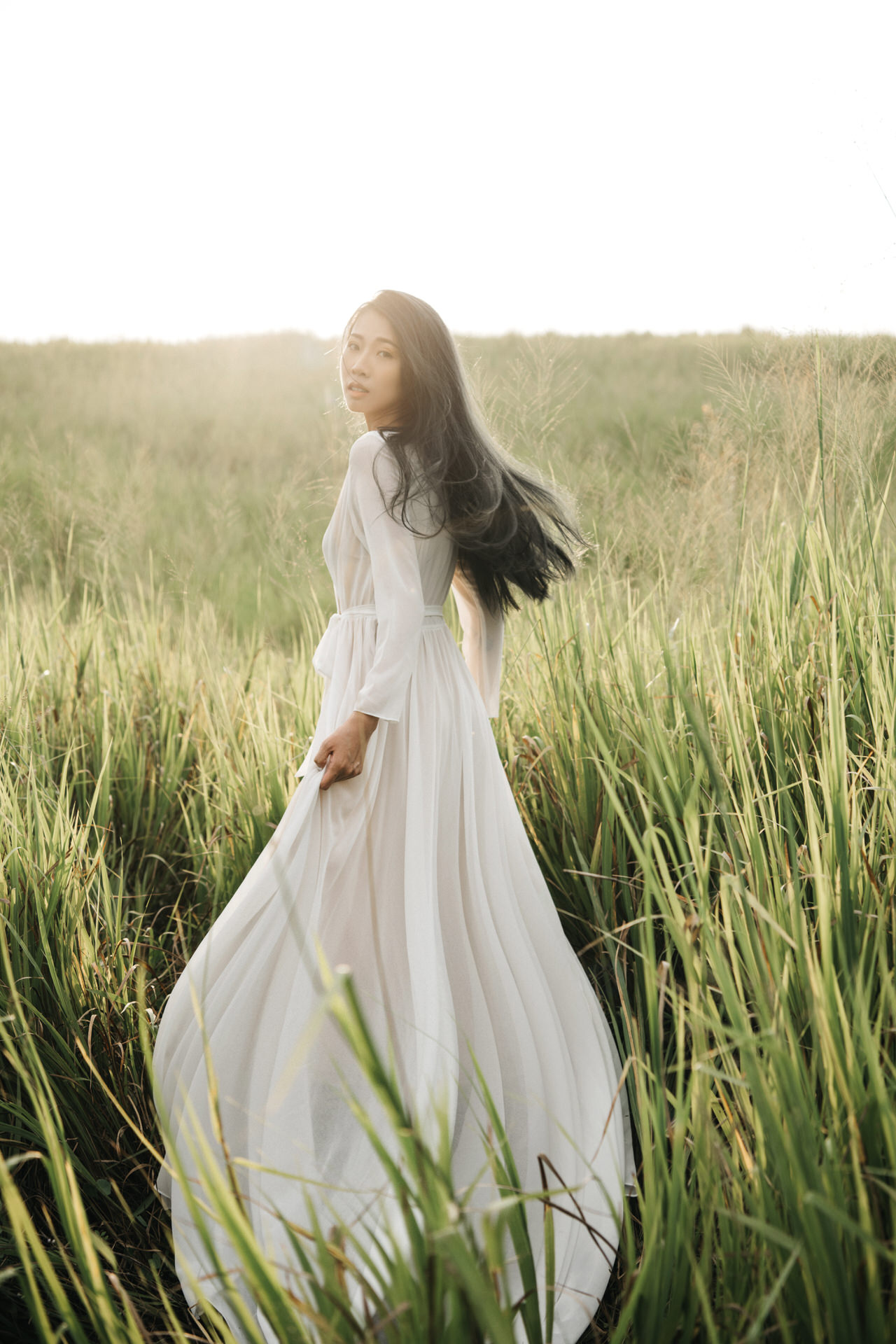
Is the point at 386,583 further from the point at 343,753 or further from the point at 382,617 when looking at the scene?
the point at 343,753

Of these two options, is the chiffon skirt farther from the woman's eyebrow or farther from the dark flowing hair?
the woman's eyebrow

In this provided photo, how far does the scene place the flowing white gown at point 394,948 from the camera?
1.42m

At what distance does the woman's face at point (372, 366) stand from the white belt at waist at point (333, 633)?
424 mm

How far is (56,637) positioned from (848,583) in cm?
298

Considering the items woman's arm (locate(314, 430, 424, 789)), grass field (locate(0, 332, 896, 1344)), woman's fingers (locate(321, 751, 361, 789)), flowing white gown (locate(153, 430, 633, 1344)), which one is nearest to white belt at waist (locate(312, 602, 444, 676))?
flowing white gown (locate(153, 430, 633, 1344))

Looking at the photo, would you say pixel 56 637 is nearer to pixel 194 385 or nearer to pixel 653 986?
pixel 653 986

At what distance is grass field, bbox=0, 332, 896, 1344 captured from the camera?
81 centimetres

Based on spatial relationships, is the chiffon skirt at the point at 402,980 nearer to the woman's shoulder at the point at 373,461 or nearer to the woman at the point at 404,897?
the woman at the point at 404,897

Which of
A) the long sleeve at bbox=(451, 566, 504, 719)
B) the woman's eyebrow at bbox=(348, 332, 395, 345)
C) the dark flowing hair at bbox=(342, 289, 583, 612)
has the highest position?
the woman's eyebrow at bbox=(348, 332, 395, 345)

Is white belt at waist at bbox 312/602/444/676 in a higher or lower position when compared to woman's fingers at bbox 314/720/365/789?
higher

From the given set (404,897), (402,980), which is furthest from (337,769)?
(402,980)

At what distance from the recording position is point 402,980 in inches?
61.8

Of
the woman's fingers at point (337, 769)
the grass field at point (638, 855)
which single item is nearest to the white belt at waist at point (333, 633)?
the woman's fingers at point (337, 769)

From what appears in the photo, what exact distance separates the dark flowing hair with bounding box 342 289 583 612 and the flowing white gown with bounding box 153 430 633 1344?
0.06 m
